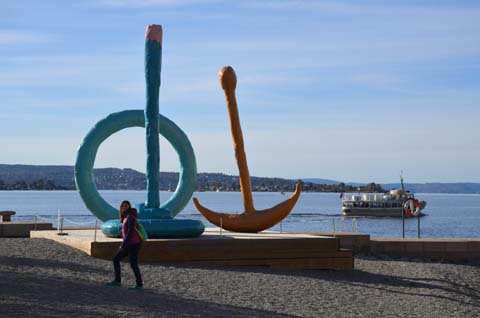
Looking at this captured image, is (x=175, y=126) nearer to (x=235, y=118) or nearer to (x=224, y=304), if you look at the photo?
(x=235, y=118)

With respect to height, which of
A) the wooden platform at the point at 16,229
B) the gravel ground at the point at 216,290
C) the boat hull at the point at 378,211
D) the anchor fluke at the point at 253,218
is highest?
the boat hull at the point at 378,211

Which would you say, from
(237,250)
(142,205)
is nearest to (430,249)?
(237,250)

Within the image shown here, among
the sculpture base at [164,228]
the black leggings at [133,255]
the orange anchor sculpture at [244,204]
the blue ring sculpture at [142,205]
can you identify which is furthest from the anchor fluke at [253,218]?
the black leggings at [133,255]

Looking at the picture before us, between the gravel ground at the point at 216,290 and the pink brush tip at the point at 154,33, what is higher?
the pink brush tip at the point at 154,33

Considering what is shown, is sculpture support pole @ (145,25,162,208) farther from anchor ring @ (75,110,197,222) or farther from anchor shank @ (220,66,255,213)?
anchor shank @ (220,66,255,213)

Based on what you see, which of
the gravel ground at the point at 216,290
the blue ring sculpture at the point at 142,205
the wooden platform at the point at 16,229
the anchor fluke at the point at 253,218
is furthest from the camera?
the wooden platform at the point at 16,229

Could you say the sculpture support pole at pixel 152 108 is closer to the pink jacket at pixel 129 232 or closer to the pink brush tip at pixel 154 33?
the pink brush tip at pixel 154 33

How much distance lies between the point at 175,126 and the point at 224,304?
358 inches

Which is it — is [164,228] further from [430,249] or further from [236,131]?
[430,249]

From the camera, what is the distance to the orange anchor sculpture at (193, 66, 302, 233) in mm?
19678

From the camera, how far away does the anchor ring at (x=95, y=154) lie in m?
20.2

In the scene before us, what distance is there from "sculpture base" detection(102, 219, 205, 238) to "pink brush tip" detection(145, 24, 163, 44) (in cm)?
389

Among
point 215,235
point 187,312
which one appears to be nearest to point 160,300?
point 187,312

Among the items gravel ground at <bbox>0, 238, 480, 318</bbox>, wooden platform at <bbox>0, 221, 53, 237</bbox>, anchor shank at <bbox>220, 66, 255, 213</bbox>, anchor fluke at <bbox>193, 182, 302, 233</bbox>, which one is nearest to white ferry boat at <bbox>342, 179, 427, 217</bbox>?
wooden platform at <bbox>0, 221, 53, 237</bbox>
